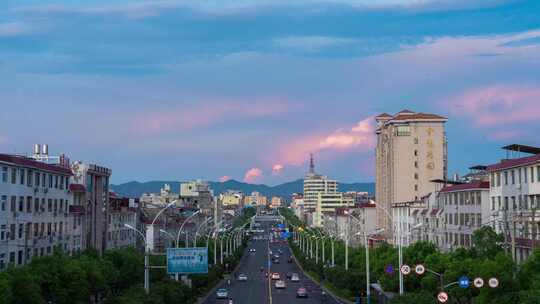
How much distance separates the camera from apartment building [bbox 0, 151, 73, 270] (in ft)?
260

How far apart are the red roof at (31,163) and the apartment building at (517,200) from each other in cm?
4547

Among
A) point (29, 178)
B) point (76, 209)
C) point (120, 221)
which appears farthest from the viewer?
point (120, 221)

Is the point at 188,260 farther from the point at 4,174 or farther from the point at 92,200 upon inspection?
the point at 92,200

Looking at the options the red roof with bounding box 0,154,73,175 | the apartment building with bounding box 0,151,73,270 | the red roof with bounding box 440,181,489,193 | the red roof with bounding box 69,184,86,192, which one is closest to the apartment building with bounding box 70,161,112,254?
the red roof with bounding box 69,184,86,192

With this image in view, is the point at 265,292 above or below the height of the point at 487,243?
below

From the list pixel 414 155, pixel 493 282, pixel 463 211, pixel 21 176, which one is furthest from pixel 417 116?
pixel 493 282

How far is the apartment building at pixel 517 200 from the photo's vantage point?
251 ft

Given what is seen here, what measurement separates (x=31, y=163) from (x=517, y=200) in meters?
47.7

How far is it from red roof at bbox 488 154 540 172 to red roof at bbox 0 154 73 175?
46.9 m

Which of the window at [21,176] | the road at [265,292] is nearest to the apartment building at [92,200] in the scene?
the road at [265,292]

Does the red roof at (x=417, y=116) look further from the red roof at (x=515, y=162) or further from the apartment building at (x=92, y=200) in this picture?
the red roof at (x=515, y=162)

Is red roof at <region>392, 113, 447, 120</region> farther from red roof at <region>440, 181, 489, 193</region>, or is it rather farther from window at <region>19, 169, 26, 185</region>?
window at <region>19, 169, 26, 185</region>

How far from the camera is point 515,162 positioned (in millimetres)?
82188

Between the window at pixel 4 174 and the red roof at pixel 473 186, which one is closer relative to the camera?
the window at pixel 4 174
